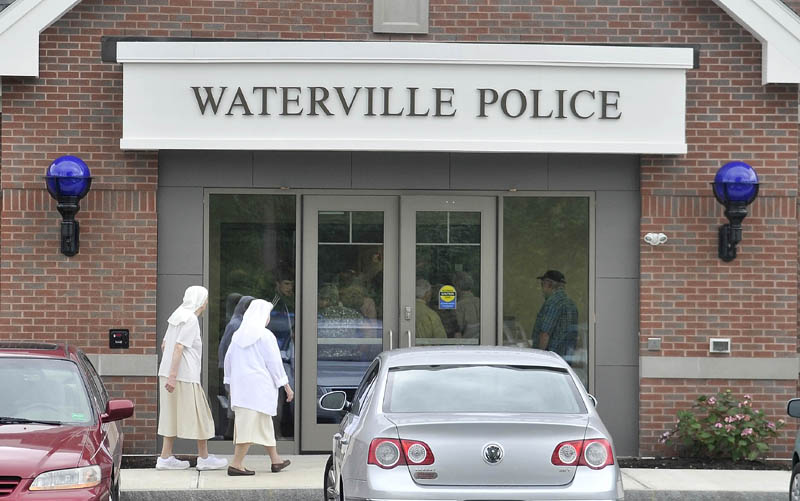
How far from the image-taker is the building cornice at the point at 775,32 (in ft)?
41.9

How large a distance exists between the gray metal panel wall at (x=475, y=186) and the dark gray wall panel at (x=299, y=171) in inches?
0.4

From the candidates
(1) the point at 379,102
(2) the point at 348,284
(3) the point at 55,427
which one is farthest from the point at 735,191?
(3) the point at 55,427

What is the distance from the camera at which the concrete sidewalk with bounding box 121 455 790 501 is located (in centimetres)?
1074

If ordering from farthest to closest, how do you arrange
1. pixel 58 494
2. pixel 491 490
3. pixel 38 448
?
1. pixel 38 448
2. pixel 58 494
3. pixel 491 490

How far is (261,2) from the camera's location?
1303cm

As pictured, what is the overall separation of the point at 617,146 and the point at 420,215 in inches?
87.6

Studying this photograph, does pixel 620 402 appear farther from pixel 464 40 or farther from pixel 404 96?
pixel 464 40

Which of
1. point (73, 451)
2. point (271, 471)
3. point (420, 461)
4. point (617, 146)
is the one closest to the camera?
point (420, 461)

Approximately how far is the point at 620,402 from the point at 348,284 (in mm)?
3195

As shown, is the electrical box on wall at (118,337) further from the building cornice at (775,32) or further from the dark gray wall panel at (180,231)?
the building cornice at (775,32)

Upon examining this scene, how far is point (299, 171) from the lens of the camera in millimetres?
13156

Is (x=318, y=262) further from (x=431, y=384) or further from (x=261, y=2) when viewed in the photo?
(x=431, y=384)

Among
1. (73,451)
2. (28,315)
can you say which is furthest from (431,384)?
(28,315)

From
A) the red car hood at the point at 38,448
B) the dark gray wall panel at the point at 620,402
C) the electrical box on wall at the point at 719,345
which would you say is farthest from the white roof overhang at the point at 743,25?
the red car hood at the point at 38,448
